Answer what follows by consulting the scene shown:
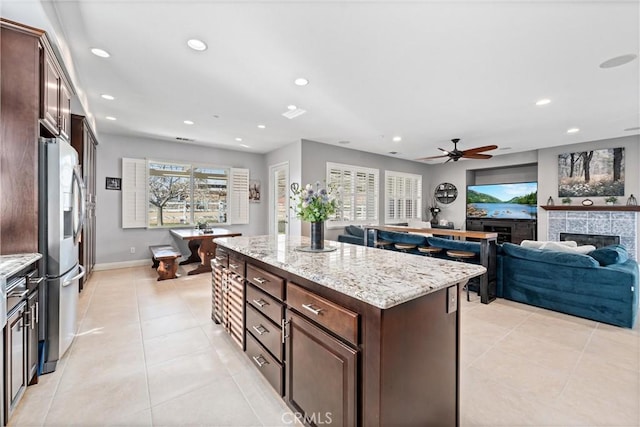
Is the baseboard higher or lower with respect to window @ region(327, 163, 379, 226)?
lower

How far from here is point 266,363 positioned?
75.0 inches

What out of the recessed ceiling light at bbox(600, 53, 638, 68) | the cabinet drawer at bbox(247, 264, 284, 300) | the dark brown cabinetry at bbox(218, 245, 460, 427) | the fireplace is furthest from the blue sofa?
the cabinet drawer at bbox(247, 264, 284, 300)

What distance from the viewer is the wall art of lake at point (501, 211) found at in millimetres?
7332

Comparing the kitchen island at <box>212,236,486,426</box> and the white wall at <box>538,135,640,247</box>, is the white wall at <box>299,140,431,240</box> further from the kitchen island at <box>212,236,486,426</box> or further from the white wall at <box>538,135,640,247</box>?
the kitchen island at <box>212,236,486,426</box>

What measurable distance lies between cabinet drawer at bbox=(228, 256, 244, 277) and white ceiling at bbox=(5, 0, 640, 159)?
189 cm

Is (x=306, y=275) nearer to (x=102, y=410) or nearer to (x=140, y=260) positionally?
(x=102, y=410)

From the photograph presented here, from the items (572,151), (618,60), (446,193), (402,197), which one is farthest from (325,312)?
(446,193)

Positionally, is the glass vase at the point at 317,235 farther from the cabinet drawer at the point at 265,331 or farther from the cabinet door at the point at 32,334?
the cabinet door at the point at 32,334

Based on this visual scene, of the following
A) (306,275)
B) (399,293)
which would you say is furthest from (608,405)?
(306,275)

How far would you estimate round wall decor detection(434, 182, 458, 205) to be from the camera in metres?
8.56

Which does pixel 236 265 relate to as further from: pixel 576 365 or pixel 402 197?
pixel 402 197

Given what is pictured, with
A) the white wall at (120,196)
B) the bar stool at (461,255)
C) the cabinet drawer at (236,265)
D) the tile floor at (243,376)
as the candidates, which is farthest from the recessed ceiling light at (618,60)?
the white wall at (120,196)

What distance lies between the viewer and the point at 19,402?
1.80 metres

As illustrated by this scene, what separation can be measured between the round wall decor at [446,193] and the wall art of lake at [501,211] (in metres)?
0.53
